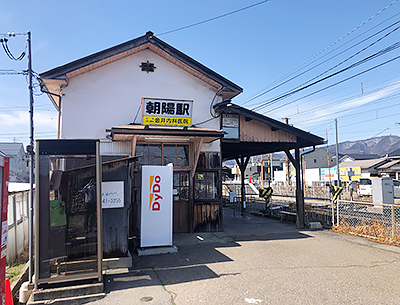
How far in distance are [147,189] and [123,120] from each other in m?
3.26

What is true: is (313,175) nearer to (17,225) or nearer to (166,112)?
(166,112)

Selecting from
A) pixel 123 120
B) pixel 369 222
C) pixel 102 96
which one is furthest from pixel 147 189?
pixel 369 222

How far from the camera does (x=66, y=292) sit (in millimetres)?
5180

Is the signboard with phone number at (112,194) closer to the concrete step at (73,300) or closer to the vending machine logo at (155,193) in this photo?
the vending machine logo at (155,193)

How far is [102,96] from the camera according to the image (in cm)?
1020

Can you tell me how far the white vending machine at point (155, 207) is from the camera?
26.6ft

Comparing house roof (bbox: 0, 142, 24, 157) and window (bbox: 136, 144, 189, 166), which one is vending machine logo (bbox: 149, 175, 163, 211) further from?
house roof (bbox: 0, 142, 24, 157)

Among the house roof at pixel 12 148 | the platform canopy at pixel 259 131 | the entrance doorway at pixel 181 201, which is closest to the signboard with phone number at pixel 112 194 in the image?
the entrance doorway at pixel 181 201

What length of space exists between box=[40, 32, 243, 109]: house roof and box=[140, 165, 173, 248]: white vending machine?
429cm

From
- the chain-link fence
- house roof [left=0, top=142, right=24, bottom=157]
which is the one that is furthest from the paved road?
house roof [left=0, top=142, right=24, bottom=157]

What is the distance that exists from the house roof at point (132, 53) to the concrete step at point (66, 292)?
6.67m

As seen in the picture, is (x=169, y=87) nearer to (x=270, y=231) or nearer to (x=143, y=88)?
(x=143, y=88)

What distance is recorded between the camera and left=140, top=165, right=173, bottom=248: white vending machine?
8.10 m

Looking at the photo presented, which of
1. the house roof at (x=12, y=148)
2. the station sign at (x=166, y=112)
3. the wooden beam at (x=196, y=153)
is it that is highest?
the house roof at (x=12, y=148)
